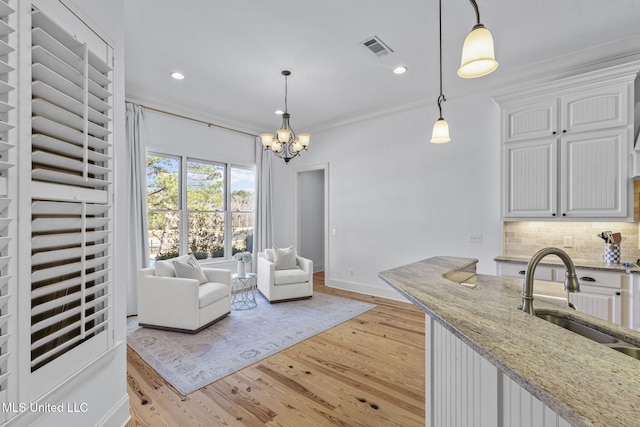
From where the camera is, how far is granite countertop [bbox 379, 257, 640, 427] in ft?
1.86

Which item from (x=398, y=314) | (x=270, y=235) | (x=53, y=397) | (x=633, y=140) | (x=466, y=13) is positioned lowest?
(x=398, y=314)

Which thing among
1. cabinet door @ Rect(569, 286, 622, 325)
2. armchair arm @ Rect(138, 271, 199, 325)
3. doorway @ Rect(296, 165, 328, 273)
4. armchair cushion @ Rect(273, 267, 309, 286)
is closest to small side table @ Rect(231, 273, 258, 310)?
armchair cushion @ Rect(273, 267, 309, 286)

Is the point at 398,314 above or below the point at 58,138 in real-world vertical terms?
below

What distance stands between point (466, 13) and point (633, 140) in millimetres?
2013

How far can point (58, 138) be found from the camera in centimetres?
145

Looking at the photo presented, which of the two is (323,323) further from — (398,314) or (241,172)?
(241,172)

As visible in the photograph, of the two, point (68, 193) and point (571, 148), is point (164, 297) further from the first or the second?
point (571, 148)

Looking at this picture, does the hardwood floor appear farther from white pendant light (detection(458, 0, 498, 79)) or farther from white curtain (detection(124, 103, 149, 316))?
white pendant light (detection(458, 0, 498, 79))

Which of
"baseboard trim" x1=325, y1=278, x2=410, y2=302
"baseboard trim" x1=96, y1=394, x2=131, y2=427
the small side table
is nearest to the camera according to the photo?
"baseboard trim" x1=96, y1=394, x2=131, y2=427

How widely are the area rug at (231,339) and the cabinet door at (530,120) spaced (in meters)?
2.94

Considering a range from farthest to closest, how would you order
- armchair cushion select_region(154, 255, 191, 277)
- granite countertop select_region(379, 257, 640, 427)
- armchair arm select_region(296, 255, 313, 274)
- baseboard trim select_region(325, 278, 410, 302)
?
armchair arm select_region(296, 255, 313, 274)
baseboard trim select_region(325, 278, 410, 302)
armchair cushion select_region(154, 255, 191, 277)
granite countertop select_region(379, 257, 640, 427)

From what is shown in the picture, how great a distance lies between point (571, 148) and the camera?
9.88 feet

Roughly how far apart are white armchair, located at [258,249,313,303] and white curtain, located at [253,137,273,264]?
846 millimetres

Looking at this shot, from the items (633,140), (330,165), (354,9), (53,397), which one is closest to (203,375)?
(53,397)
